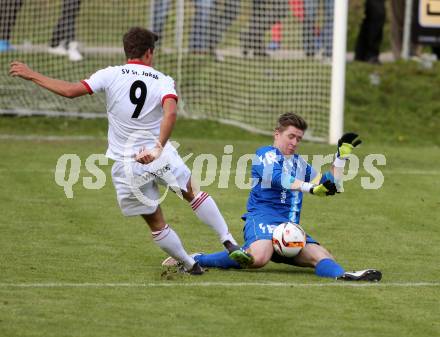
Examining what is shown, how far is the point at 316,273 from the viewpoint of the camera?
888cm

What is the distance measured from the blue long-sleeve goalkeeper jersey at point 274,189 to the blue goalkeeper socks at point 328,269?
548 millimetres

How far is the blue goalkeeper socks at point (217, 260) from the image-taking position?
9.04 metres

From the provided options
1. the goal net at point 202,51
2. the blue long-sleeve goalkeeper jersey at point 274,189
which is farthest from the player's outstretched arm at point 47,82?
the goal net at point 202,51

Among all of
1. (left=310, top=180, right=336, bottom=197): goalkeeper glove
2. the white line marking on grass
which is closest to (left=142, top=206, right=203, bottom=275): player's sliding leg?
the white line marking on grass

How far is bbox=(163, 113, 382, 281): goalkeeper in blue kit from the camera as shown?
874 cm

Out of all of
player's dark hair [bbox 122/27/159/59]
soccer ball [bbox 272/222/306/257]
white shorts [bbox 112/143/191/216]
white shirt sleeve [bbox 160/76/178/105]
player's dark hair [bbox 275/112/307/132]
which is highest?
player's dark hair [bbox 122/27/159/59]

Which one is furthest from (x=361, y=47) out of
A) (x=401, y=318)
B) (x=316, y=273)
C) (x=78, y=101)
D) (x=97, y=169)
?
(x=401, y=318)

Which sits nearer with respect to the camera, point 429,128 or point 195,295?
point 195,295

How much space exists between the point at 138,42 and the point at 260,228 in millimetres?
1763

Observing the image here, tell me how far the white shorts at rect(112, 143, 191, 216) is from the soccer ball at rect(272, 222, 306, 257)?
93cm

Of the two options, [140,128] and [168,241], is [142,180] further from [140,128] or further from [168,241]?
[168,241]

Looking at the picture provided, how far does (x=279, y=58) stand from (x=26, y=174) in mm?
6695

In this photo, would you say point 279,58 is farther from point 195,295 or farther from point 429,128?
point 195,295

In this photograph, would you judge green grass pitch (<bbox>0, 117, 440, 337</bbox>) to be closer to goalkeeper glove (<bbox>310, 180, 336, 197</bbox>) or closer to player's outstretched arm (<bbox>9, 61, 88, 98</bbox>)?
goalkeeper glove (<bbox>310, 180, 336, 197</bbox>)
